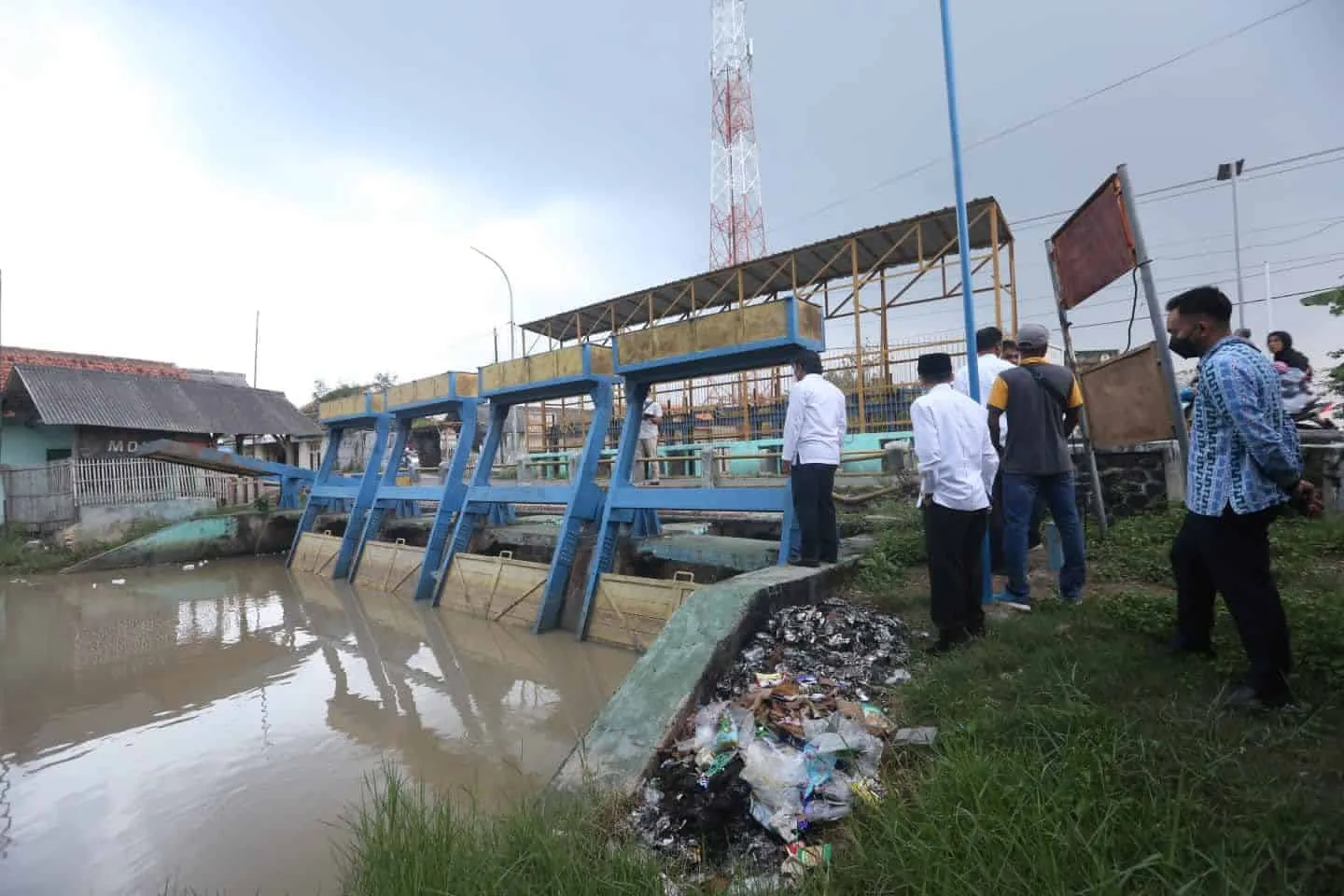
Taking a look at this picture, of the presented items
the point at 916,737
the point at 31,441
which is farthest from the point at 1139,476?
the point at 31,441

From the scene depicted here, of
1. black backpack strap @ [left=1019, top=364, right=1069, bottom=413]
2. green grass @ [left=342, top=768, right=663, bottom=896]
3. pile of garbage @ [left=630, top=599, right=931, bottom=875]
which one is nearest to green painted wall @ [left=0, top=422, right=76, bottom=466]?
green grass @ [left=342, top=768, right=663, bottom=896]

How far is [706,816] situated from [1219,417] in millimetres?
2314

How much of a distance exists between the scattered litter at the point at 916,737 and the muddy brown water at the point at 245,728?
232 cm

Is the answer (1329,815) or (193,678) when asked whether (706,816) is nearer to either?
(1329,815)

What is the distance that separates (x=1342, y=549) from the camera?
386cm

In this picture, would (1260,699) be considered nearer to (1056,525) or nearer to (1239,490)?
(1239,490)

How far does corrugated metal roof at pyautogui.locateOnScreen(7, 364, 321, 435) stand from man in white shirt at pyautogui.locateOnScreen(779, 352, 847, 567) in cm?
1660

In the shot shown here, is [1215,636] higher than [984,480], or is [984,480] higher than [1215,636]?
[984,480]

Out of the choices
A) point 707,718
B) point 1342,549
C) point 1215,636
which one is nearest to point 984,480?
point 1215,636

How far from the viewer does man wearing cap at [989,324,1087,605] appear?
137 inches

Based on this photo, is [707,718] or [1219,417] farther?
[707,718]

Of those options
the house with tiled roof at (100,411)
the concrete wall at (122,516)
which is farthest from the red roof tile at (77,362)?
the concrete wall at (122,516)

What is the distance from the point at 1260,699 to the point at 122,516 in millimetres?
17433

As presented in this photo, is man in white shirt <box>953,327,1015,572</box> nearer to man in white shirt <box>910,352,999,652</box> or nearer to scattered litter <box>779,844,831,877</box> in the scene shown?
man in white shirt <box>910,352,999,652</box>
